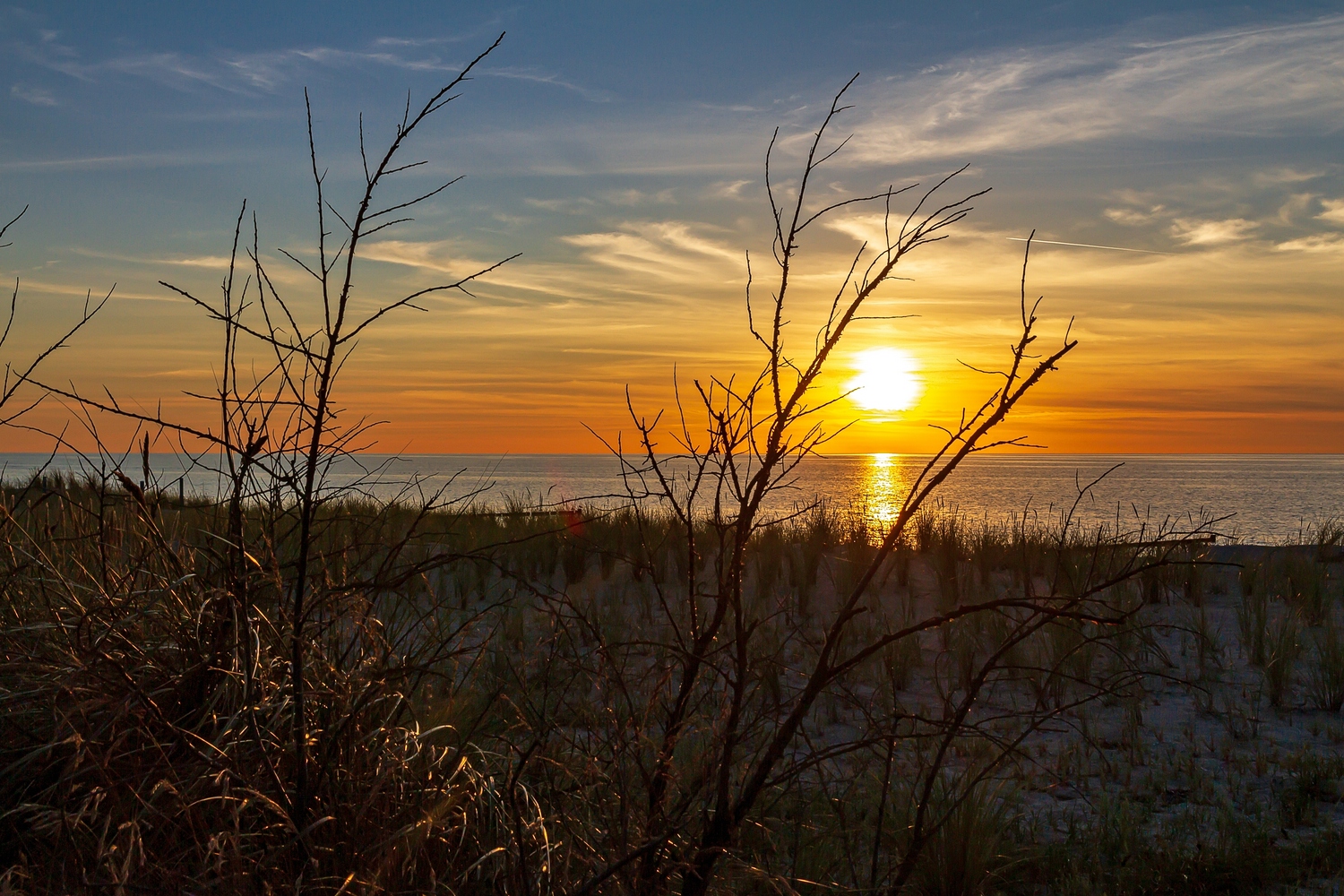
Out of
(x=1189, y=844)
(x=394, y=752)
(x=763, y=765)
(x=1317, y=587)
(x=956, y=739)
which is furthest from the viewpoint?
(x=1317, y=587)

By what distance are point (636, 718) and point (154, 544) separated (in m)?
1.72

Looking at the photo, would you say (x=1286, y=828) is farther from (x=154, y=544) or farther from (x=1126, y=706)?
(x=154, y=544)

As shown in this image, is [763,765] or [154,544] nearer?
[763,765]

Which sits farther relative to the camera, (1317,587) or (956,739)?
(1317,587)

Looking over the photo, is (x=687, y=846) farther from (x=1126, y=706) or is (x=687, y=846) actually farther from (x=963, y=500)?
(x=963, y=500)

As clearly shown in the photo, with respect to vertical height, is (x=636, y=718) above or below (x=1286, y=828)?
above

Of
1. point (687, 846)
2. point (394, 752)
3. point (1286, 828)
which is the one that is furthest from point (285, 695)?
point (1286, 828)

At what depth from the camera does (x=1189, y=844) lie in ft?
11.7

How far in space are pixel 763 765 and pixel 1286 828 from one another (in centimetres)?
302

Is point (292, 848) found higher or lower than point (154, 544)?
lower

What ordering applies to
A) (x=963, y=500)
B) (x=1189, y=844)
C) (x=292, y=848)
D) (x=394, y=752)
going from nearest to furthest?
(x=292, y=848), (x=394, y=752), (x=1189, y=844), (x=963, y=500)

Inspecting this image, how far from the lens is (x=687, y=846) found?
7.90ft

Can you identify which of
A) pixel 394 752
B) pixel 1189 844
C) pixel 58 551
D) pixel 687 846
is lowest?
pixel 1189 844

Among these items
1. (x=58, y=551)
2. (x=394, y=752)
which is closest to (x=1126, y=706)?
(x=394, y=752)
